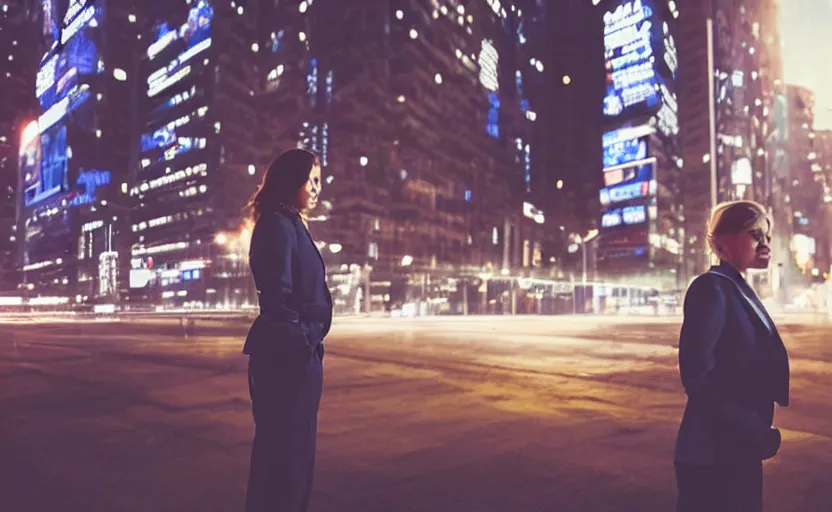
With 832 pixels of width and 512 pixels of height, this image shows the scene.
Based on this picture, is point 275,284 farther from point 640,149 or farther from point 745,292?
point 640,149

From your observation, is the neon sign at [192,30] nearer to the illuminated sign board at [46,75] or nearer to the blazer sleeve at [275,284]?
the illuminated sign board at [46,75]

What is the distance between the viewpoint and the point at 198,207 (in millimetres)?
102750

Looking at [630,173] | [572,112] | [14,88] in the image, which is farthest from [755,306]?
[572,112]

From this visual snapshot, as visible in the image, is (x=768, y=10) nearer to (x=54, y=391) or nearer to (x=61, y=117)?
(x=61, y=117)

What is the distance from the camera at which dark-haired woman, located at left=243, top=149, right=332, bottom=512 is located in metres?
2.66

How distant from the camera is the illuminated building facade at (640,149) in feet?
348

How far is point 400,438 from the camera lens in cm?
627

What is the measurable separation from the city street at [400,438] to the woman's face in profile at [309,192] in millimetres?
2074

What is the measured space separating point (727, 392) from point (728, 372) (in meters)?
0.07

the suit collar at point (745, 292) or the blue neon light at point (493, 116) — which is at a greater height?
the blue neon light at point (493, 116)

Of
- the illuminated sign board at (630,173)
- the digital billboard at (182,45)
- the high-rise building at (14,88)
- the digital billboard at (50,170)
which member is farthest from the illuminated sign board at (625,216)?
the digital billboard at (50,170)

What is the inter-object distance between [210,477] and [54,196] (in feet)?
444

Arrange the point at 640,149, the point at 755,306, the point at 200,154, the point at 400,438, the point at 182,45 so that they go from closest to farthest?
the point at 755,306 → the point at 400,438 → the point at 200,154 → the point at 640,149 → the point at 182,45

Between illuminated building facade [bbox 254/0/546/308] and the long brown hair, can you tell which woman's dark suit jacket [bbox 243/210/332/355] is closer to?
the long brown hair
